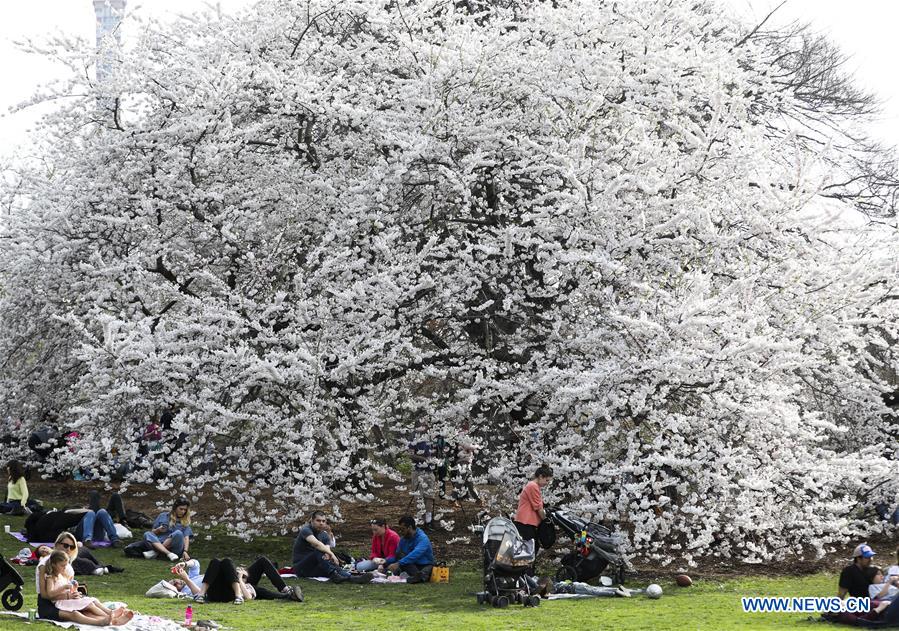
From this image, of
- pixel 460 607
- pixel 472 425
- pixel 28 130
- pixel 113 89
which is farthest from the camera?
pixel 28 130

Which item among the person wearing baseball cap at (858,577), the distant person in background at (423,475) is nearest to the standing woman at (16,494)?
the distant person in background at (423,475)

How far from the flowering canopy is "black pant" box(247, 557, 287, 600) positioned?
1706 mm

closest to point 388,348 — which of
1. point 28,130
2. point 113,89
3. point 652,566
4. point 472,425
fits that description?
point 472,425

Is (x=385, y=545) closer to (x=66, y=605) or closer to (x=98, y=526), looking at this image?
(x=98, y=526)

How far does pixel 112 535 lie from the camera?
13.7 m

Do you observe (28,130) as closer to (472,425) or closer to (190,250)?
(190,250)

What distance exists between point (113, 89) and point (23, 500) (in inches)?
243

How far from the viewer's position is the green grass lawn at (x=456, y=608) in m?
8.87

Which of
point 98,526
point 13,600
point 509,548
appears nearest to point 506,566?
point 509,548

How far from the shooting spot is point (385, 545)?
12117 millimetres

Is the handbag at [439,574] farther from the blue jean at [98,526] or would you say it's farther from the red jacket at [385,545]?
the blue jean at [98,526]

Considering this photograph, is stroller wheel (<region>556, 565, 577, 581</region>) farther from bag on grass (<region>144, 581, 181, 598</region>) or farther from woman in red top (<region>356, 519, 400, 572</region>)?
bag on grass (<region>144, 581, 181, 598</region>)

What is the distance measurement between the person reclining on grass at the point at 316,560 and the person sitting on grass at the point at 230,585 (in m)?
1.05

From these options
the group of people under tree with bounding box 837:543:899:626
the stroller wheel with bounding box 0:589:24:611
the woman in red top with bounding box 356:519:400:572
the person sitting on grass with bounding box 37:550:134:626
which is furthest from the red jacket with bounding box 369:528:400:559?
the group of people under tree with bounding box 837:543:899:626
